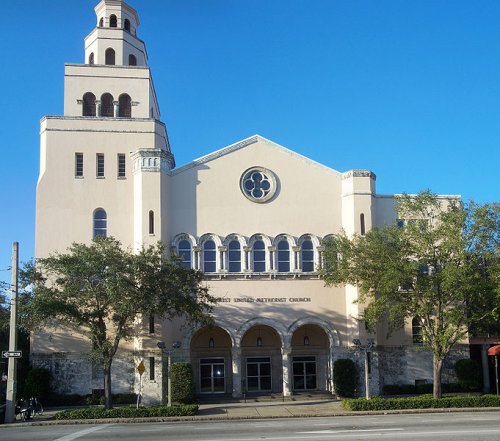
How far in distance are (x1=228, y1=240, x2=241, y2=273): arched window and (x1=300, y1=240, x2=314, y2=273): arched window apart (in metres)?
3.79

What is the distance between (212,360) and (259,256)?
690 cm

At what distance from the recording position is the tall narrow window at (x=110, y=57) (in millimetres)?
43706

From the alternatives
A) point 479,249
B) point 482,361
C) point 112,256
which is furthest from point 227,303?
point 482,361

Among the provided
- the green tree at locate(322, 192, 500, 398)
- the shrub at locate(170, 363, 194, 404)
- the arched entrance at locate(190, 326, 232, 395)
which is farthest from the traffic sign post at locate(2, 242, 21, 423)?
the green tree at locate(322, 192, 500, 398)

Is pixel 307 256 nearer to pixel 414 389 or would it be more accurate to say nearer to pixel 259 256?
pixel 259 256

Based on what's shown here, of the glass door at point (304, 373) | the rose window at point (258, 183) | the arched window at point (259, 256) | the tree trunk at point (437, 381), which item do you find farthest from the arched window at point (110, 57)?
the tree trunk at point (437, 381)

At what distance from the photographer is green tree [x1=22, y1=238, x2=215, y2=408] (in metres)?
30.9

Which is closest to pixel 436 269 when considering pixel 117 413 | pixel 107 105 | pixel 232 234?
pixel 232 234

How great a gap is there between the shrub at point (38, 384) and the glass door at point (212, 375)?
8838 millimetres

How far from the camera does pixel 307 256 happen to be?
40.1 meters

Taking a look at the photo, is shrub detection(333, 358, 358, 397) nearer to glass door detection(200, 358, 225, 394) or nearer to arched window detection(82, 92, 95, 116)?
glass door detection(200, 358, 225, 394)

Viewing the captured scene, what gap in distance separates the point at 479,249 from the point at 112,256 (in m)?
17.4

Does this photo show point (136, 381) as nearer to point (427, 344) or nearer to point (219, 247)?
point (219, 247)

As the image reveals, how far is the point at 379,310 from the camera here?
32562mm
